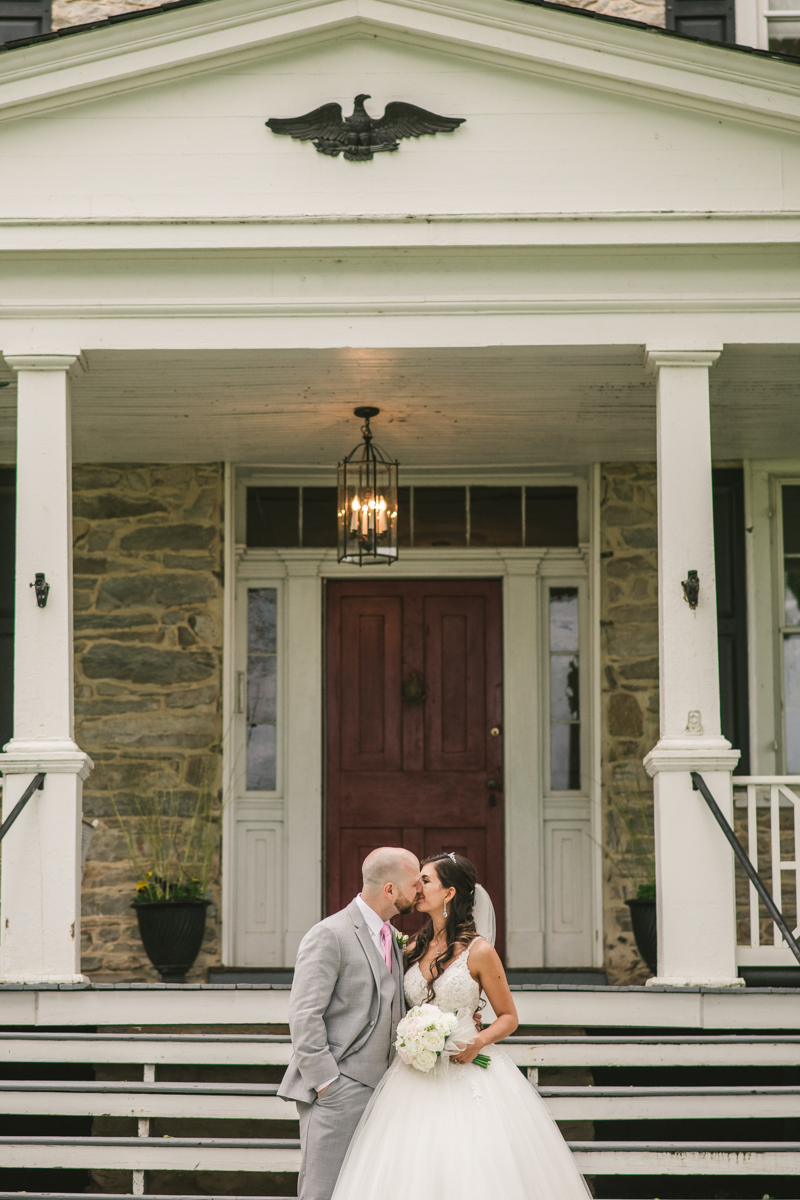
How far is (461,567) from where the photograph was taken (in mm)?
7918

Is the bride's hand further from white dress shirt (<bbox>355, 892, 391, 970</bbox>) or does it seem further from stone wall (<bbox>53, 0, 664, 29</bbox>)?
stone wall (<bbox>53, 0, 664, 29</bbox>)

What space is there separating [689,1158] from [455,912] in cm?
153

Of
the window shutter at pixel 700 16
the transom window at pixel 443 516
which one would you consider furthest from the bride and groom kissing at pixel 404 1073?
the window shutter at pixel 700 16

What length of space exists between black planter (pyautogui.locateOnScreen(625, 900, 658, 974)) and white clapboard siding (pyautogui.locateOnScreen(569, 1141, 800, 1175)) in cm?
204

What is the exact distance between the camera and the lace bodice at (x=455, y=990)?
404 centimetres

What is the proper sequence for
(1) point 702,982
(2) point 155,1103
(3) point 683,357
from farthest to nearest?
1. (3) point 683,357
2. (1) point 702,982
3. (2) point 155,1103

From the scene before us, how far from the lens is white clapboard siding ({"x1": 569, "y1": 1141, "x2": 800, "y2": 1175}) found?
486cm

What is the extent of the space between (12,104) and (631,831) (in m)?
4.72

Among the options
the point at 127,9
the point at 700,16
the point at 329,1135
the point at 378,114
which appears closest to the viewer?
the point at 329,1135

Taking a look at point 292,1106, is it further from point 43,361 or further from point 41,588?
point 43,361

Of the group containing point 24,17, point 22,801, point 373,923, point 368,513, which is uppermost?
point 24,17

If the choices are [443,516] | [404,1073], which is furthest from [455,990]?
[443,516]

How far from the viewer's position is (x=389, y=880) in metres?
4.04

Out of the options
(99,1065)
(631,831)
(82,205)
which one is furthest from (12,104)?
(631,831)
